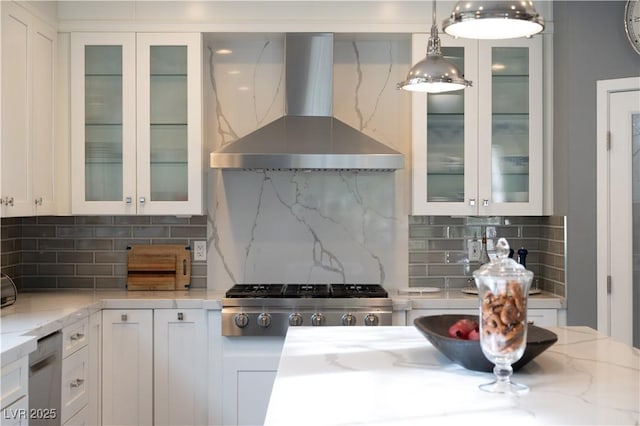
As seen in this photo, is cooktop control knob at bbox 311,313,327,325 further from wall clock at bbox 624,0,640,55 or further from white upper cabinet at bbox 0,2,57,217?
wall clock at bbox 624,0,640,55

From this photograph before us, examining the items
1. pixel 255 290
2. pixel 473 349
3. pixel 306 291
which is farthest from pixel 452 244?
pixel 473 349

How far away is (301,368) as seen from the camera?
7.00 ft

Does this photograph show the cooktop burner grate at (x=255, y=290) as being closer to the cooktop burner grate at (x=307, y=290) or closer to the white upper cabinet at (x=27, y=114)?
the cooktop burner grate at (x=307, y=290)

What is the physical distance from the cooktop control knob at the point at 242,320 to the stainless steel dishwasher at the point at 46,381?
963 millimetres

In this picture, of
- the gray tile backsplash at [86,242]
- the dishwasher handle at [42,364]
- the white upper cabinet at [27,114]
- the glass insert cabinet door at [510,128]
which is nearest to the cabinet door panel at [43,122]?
the white upper cabinet at [27,114]

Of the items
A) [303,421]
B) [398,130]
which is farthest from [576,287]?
[303,421]

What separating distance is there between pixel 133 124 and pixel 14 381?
6.22 ft

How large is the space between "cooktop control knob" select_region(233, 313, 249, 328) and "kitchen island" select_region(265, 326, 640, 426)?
1.31 metres

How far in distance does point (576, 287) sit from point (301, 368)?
2397 millimetres

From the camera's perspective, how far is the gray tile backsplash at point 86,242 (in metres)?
4.50

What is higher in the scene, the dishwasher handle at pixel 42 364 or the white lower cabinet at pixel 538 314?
the white lower cabinet at pixel 538 314

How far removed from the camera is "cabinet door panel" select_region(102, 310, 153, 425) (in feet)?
12.9

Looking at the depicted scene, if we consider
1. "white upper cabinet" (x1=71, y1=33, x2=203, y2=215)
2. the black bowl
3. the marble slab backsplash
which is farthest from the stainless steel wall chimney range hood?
the black bowl

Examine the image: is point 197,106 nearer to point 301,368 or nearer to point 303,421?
point 301,368
